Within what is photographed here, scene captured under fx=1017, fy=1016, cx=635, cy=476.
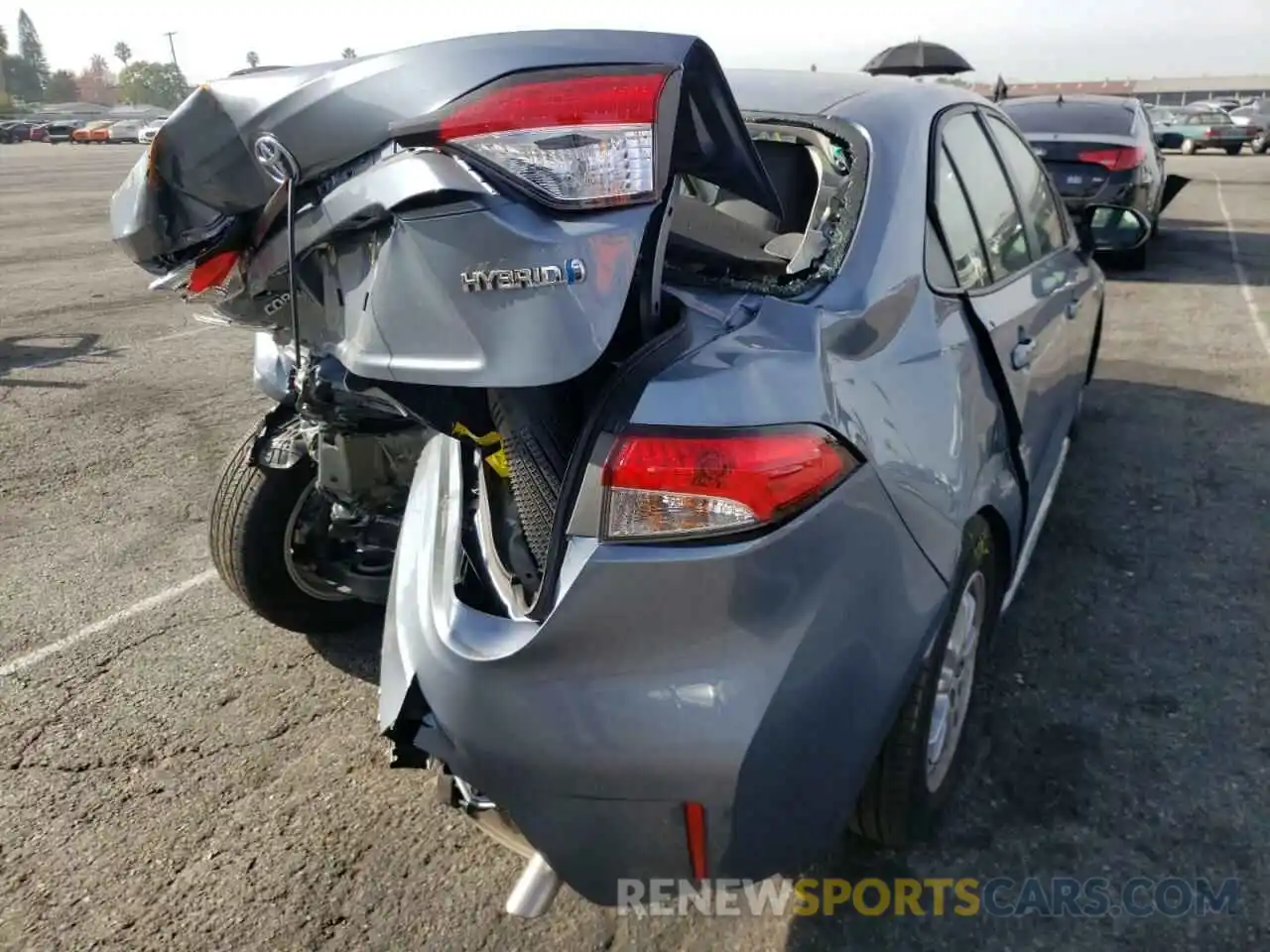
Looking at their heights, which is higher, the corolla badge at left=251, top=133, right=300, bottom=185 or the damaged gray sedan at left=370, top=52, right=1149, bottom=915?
the corolla badge at left=251, top=133, right=300, bottom=185

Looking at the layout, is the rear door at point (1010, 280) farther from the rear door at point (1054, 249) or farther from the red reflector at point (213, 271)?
the red reflector at point (213, 271)

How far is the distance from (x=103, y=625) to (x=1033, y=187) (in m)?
3.61

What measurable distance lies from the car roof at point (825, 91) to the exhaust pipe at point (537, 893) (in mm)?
1912

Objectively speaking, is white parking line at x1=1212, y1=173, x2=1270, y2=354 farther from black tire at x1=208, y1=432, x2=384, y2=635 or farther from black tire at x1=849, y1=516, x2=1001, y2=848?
black tire at x1=208, y1=432, x2=384, y2=635

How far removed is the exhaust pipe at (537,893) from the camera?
6.30 ft

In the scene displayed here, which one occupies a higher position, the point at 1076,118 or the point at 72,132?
the point at 1076,118

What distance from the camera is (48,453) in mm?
5242

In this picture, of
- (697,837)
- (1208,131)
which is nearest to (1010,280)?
(697,837)

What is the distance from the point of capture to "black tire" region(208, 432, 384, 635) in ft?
10.1

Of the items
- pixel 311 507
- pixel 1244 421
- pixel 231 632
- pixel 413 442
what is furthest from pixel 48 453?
pixel 1244 421

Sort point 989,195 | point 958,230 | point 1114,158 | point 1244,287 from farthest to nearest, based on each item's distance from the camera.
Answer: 1. point 1114,158
2. point 1244,287
3. point 989,195
4. point 958,230

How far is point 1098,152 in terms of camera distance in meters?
9.49

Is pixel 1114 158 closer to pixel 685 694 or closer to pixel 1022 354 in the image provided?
pixel 1022 354

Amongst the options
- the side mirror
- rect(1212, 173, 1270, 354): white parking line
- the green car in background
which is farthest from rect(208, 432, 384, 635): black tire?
the green car in background
